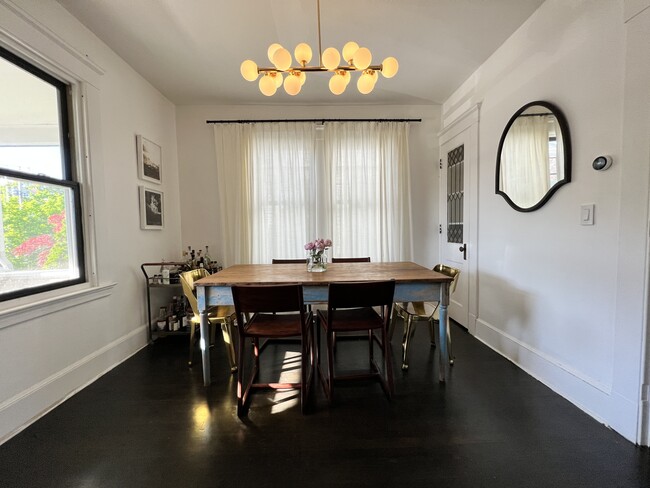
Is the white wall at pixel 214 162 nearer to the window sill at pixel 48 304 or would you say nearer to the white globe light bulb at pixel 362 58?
the window sill at pixel 48 304

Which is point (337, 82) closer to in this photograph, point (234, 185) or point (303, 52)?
point (303, 52)

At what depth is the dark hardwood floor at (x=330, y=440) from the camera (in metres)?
1.34

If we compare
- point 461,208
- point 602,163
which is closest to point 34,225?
point 602,163

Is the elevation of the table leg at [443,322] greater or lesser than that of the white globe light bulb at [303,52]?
lesser

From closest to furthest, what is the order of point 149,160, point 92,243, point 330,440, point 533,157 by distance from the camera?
1. point 330,440
2. point 533,157
3. point 92,243
4. point 149,160

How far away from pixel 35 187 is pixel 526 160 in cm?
370

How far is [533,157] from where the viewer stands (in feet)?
6.96

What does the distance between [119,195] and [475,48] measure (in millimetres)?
3675

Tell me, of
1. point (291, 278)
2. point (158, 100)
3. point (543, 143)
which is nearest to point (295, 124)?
point (158, 100)

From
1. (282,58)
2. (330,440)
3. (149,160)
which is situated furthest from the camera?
(149,160)

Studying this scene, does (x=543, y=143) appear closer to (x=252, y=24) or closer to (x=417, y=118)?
(x=417, y=118)

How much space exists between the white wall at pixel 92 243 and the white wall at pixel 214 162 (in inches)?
15.6

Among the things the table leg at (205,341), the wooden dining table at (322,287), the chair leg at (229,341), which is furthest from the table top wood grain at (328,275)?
the chair leg at (229,341)

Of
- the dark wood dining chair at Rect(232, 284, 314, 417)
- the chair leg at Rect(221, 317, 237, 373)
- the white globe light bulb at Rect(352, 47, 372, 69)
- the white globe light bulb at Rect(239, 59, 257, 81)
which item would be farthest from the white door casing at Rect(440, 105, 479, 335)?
the chair leg at Rect(221, 317, 237, 373)
